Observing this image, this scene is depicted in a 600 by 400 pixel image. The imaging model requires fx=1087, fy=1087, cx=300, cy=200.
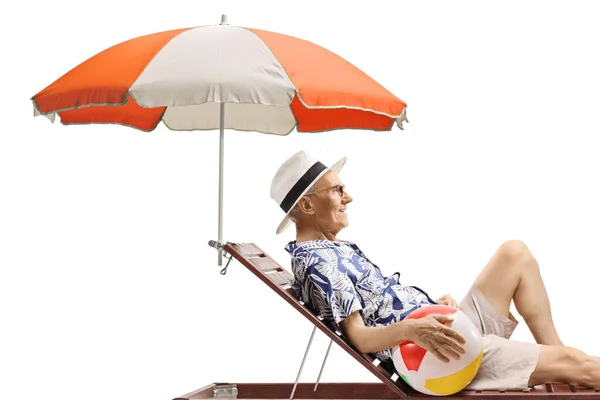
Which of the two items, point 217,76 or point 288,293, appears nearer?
point 217,76

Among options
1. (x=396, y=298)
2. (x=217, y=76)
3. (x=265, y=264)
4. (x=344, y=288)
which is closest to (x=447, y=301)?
(x=396, y=298)

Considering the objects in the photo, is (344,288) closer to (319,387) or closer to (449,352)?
(449,352)

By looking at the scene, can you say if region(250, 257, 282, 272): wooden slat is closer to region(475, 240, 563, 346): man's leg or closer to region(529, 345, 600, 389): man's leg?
region(475, 240, 563, 346): man's leg

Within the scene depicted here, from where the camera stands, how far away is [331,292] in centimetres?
584

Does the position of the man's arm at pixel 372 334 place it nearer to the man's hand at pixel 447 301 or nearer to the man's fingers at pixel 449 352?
the man's fingers at pixel 449 352

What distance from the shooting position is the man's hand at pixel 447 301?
6.35 m

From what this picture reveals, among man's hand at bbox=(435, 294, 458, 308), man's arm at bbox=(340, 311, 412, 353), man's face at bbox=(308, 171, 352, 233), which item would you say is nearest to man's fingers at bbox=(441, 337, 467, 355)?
man's arm at bbox=(340, 311, 412, 353)

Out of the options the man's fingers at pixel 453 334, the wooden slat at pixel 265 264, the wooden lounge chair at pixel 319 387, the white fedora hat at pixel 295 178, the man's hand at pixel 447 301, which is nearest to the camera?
the man's fingers at pixel 453 334

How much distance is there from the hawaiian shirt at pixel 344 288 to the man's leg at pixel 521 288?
1.24ft

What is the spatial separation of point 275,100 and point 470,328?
156 cm

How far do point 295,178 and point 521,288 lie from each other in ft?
4.78

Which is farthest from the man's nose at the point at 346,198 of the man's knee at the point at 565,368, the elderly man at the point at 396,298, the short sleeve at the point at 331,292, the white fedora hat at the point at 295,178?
the man's knee at the point at 565,368

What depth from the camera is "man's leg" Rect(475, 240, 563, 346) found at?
20.6 feet

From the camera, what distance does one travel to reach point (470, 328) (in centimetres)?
567
